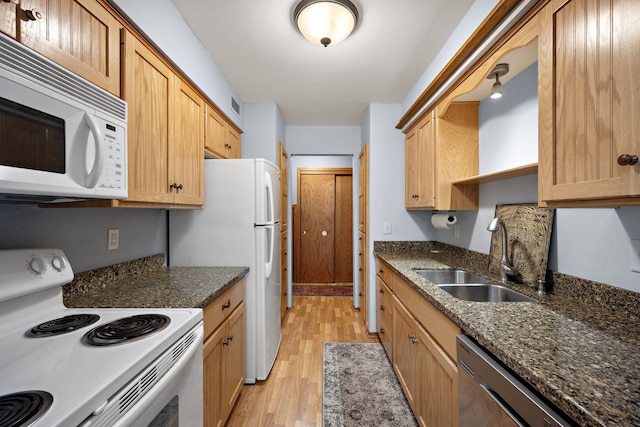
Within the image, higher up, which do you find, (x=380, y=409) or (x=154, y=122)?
(x=154, y=122)

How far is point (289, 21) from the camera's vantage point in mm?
1757

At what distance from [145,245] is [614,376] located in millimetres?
2207

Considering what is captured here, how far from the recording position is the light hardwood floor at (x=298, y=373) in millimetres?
1812

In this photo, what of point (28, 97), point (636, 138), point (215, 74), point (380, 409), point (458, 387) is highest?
point (215, 74)

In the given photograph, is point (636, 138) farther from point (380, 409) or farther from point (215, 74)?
point (215, 74)

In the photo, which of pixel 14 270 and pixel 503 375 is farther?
pixel 14 270

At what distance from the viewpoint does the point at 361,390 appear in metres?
2.05

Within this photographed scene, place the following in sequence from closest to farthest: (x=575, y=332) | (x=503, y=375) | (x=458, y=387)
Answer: (x=503, y=375), (x=575, y=332), (x=458, y=387)

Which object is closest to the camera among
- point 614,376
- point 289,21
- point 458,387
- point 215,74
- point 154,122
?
point 614,376

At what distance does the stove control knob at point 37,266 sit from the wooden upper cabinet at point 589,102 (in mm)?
1914

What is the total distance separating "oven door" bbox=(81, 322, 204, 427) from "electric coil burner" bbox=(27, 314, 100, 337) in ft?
1.17

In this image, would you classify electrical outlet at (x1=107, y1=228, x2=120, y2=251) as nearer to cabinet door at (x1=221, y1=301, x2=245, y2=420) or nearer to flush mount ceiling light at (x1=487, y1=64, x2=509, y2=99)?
cabinet door at (x1=221, y1=301, x2=245, y2=420)

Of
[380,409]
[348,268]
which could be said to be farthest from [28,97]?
[348,268]

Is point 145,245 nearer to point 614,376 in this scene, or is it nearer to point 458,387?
point 458,387
